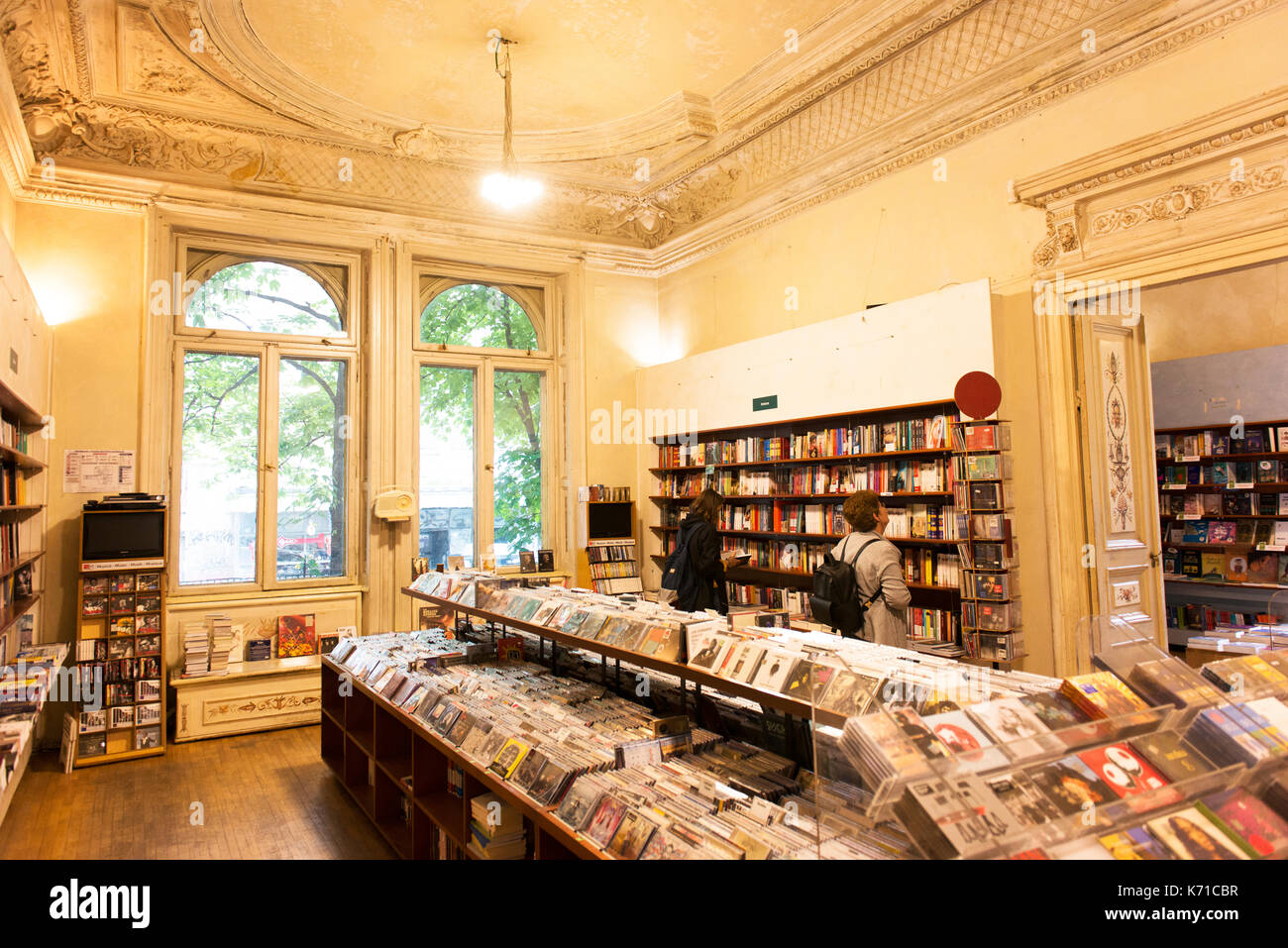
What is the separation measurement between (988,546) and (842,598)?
4.09 ft

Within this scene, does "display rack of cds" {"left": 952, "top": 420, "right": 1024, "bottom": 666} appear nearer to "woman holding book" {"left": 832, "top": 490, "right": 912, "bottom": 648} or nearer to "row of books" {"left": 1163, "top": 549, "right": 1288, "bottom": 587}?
"woman holding book" {"left": 832, "top": 490, "right": 912, "bottom": 648}

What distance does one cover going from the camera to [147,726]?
18.5 feet

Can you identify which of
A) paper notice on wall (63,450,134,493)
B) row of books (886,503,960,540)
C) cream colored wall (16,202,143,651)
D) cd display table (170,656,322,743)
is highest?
cream colored wall (16,202,143,651)

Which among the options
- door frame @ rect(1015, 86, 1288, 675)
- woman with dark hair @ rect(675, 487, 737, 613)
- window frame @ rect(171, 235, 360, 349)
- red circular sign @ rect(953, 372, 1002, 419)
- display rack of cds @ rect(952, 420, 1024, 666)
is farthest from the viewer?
window frame @ rect(171, 235, 360, 349)

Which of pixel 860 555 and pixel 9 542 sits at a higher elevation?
pixel 9 542

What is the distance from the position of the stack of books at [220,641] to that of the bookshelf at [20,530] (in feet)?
3.72

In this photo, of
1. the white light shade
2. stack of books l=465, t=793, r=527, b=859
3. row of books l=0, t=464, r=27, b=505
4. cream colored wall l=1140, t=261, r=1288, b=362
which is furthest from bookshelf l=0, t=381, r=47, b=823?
cream colored wall l=1140, t=261, r=1288, b=362

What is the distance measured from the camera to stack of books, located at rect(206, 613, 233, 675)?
6.25m

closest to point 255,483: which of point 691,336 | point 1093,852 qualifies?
point 691,336

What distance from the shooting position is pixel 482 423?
7832mm

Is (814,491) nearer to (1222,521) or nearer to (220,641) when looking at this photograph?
(1222,521)

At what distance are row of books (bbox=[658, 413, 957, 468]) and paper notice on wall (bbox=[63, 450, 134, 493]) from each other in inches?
187

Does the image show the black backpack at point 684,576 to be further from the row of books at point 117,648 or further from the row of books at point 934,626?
the row of books at point 117,648

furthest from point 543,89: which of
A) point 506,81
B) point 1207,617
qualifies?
point 1207,617
